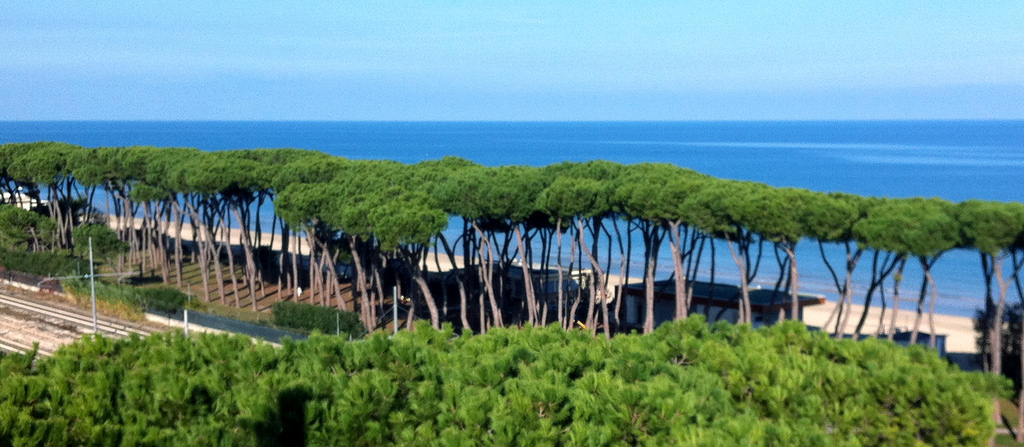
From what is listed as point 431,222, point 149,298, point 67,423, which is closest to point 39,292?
point 149,298

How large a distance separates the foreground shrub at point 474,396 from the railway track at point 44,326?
627 inches

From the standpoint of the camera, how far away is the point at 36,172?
45.4 metres

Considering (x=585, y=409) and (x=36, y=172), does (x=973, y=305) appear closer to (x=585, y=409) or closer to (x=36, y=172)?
(x=585, y=409)

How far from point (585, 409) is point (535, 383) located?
2.92ft

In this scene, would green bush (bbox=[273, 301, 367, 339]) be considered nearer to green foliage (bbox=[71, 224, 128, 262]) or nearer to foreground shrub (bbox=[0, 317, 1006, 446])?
green foliage (bbox=[71, 224, 128, 262])

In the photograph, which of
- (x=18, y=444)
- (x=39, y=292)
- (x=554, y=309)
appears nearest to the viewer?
(x=18, y=444)

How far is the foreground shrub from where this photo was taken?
1177 cm

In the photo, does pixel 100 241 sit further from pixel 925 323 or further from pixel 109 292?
pixel 925 323

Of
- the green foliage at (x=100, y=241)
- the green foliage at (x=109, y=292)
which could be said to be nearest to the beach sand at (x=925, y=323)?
the green foliage at (x=109, y=292)

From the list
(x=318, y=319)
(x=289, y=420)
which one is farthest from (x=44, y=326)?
(x=289, y=420)

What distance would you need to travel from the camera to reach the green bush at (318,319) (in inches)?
1135

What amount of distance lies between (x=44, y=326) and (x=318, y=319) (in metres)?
10.1

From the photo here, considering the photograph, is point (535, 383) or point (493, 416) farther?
point (535, 383)

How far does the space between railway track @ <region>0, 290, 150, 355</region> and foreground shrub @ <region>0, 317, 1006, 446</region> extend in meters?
15.9
